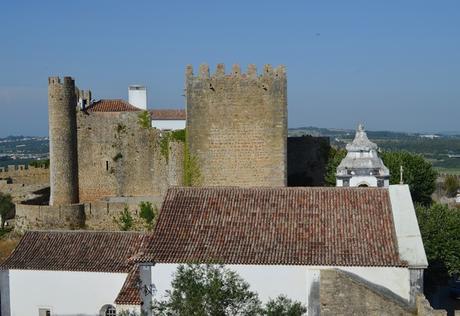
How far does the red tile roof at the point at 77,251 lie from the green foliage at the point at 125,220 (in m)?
6.68

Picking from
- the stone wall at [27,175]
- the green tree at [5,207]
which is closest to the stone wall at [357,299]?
the green tree at [5,207]

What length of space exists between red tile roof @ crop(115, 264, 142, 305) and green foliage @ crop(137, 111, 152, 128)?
1456cm

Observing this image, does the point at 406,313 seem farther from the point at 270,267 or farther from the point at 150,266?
the point at 150,266

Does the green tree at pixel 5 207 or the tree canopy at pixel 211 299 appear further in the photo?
the green tree at pixel 5 207

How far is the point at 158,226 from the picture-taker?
19.6m

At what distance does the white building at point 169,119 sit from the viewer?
54.3 m

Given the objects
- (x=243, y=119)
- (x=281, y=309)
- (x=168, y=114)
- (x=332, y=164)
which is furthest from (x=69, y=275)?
(x=168, y=114)

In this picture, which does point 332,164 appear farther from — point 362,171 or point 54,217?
point 54,217

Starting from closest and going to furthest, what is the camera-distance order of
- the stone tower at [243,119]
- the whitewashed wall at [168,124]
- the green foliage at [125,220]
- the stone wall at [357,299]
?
1. the stone wall at [357,299]
2. the stone tower at [243,119]
3. the green foliage at [125,220]
4. the whitewashed wall at [168,124]

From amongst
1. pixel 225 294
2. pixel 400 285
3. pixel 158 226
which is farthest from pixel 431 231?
pixel 225 294

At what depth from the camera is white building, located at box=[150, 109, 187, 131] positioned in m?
54.3

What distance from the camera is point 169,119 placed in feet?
185

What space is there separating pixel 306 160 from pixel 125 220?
973 cm

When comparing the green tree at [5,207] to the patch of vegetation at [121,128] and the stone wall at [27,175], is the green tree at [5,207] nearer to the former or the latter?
the stone wall at [27,175]
